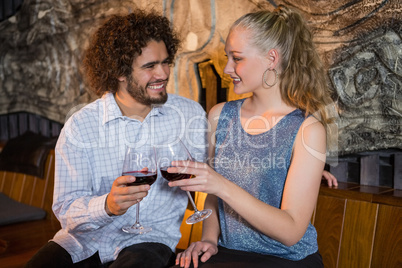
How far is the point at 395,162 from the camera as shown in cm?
184

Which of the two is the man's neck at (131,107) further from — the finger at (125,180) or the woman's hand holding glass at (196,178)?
the woman's hand holding glass at (196,178)

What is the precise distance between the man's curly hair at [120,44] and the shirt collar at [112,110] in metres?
0.15

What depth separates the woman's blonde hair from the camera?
1.58m

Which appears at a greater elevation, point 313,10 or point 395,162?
point 313,10

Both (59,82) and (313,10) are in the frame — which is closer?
(313,10)

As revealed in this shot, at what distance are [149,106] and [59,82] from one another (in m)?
2.18

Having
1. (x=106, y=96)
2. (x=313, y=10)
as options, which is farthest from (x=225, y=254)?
(x=313, y=10)

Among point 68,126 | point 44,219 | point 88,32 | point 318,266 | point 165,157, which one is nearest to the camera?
point 165,157

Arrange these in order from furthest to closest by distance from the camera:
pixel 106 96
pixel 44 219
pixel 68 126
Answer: pixel 44 219
pixel 106 96
pixel 68 126

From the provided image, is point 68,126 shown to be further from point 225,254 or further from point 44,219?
point 44,219

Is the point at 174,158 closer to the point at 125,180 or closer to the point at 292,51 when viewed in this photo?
the point at 125,180

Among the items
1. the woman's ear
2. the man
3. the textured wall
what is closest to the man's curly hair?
the man

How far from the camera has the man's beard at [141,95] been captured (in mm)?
1932

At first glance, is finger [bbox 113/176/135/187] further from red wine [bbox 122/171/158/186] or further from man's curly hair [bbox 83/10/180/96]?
man's curly hair [bbox 83/10/180/96]
